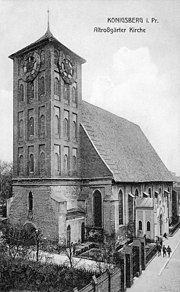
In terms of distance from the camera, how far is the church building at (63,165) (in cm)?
2475

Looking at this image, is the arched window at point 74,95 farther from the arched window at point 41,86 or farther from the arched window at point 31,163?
the arched window at point 31,163

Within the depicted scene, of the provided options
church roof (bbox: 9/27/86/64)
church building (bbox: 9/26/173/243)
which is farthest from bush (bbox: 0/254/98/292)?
church roof (bbox: 9/27/86/64)

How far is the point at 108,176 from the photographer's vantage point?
26.5m

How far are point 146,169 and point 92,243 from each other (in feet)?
43.7

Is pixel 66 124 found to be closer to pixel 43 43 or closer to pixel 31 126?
pixel 31 126

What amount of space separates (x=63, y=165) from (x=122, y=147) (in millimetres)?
10199

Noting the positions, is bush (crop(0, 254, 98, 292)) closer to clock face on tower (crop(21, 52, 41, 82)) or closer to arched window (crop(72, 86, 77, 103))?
arched window (crop(72, 86, 77, 103))

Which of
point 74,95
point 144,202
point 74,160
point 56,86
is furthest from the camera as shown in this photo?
point 144,202

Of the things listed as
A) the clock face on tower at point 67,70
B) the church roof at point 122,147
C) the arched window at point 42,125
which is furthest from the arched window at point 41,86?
the church roof at point 122,147

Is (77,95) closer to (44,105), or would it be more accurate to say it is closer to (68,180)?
(44,105)

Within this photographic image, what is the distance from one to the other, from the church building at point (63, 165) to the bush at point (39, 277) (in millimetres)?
5852

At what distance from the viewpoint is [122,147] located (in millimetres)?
34094

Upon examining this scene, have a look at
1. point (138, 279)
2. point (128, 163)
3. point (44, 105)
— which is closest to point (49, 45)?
point (44, 105)

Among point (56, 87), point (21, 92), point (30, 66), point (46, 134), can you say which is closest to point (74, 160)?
point (46, 134)
